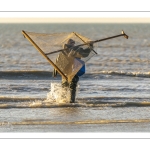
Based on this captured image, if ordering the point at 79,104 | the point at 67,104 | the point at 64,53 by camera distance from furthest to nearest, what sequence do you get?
the point at 79,104 < the point at 67,104 < the point at 64,53

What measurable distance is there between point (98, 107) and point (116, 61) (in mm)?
15674

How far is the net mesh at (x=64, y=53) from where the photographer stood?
13.2 metres

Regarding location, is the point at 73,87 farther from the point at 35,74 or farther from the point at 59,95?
the point at 35,74

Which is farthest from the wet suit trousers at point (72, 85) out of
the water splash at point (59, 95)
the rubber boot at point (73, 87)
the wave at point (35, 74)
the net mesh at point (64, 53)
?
the wave at point (35, 74)

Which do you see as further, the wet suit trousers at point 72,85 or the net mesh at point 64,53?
the wet suit trousers at point 72,85

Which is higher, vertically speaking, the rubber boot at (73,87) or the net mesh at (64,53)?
the net mesh at (64,53)

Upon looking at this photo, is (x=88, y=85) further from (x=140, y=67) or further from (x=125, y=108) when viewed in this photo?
(x=140, y=67)

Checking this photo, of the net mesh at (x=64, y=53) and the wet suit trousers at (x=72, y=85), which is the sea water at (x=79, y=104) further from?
the net mesh at (x=64, y=53)

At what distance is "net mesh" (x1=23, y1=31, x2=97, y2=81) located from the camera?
1323 cm

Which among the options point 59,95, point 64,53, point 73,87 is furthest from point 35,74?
point 64,53

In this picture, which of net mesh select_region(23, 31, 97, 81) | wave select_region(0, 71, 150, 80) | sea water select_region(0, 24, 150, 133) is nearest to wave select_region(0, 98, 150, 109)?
sea water select_region(0, 24, 150, 133)

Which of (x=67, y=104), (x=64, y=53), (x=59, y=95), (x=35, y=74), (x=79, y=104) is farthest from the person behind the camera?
(x=35, y=74)

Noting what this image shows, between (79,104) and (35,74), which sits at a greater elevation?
(35,74)

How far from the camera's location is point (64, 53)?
13367mm
